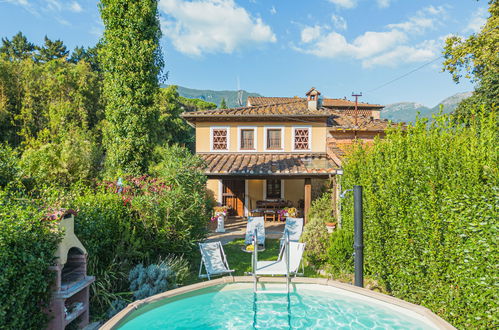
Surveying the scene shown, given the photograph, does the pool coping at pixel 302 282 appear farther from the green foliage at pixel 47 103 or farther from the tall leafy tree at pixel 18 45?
the tall leafy tree at pixel 18 45

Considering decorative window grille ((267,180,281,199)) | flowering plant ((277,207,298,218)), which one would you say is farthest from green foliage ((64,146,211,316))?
decorative window grille ((267,180,281,199))

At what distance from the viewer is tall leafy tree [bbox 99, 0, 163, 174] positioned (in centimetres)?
1038

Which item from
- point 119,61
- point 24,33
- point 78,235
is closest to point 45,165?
point 119,61

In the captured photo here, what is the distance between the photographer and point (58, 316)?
499 centimetres

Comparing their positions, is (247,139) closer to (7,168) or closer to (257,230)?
(257,230)

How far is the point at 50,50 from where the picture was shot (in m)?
48.3

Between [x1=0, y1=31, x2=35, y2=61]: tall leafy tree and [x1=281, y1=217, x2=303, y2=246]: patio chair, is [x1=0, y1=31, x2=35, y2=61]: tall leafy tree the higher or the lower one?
the higher one

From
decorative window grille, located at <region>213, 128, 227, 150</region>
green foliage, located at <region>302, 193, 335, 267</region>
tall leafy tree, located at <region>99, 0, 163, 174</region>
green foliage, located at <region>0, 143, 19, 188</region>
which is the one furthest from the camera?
decorative window grille, located at <region>213, 128, 227, 150</region>

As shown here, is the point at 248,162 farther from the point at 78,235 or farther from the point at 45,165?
the point at 78,235

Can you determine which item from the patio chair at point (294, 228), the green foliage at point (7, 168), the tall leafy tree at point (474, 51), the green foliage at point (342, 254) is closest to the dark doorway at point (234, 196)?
the patio chair at point (294, 228)

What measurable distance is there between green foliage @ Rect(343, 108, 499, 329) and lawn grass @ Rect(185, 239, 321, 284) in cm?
329

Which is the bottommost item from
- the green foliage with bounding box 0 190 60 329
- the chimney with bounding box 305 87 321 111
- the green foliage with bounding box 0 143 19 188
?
the green foliage with bounding box 0 190 60 329

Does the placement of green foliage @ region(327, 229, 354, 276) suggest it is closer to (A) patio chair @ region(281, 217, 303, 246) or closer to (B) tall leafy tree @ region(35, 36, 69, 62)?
(A) patio chair @ region(281, 217, 303, 246)

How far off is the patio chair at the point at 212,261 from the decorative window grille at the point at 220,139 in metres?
10.0
